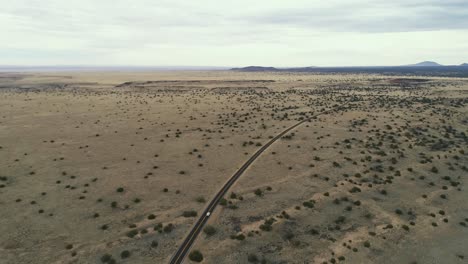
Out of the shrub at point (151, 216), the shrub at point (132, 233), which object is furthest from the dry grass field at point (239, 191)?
the shrub at point (151, 216)

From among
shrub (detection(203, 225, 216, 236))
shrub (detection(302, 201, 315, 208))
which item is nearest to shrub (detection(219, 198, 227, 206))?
shrub (detection(203, 225, 216, 236))

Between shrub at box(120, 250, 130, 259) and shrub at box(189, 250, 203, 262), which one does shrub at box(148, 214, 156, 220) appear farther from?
shrub at box(189, 250, 203, 262)

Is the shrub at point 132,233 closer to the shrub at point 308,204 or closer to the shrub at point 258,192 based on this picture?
the shrub at point 258,192

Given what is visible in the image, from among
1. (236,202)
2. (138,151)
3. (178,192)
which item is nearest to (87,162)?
(138,151)

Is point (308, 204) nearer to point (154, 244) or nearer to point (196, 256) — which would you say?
point (196, 256)

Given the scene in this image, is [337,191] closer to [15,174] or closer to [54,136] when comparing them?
[15,174]
